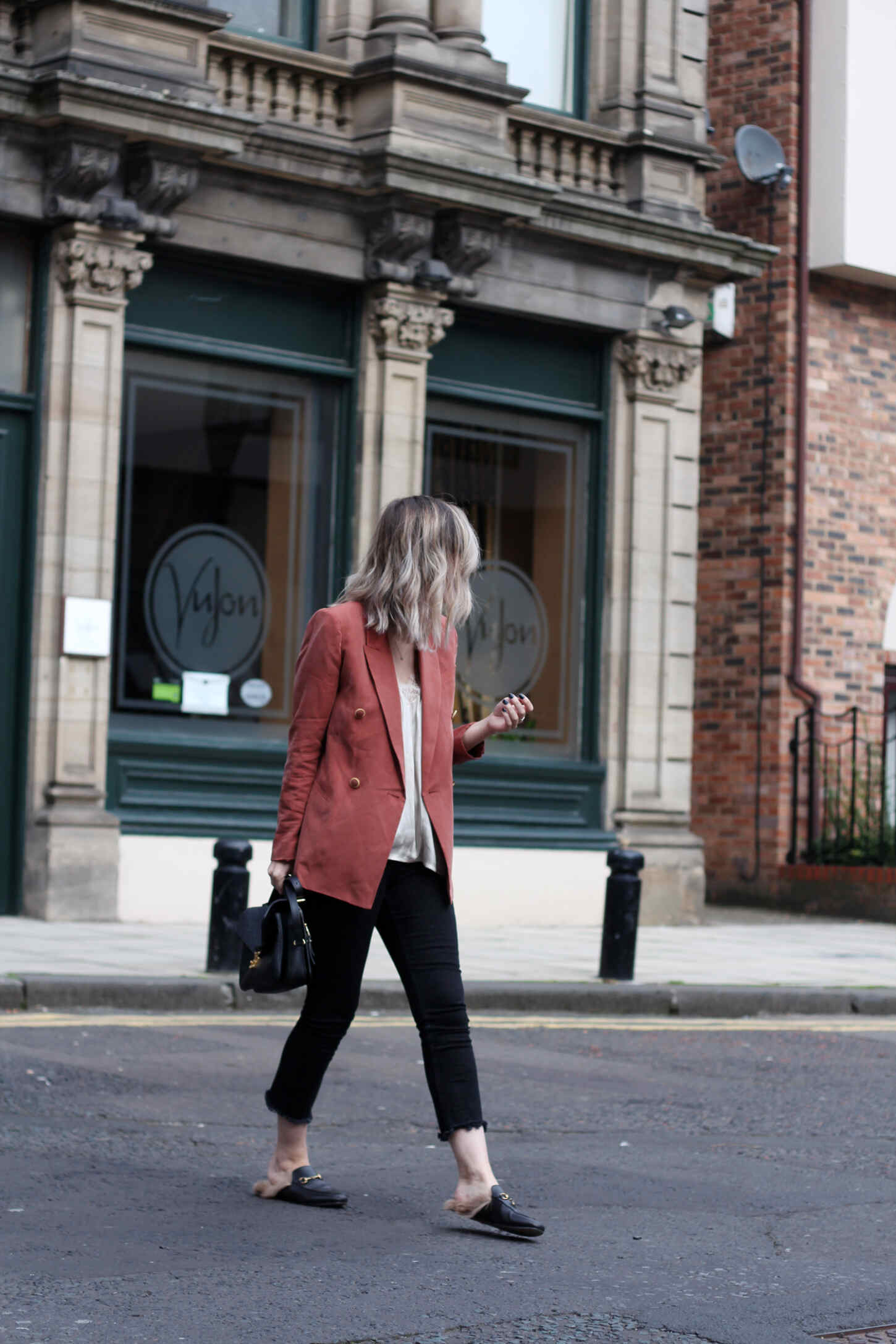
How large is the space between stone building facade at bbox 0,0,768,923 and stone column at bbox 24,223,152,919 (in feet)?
0.07

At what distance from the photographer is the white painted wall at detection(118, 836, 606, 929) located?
1356 centimetres

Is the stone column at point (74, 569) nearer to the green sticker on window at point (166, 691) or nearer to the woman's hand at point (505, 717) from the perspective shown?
the green sticker on window at point (166, 691)

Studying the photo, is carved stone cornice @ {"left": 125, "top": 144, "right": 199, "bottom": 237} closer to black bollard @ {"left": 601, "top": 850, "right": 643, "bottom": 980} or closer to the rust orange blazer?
black bollard @ {"left": 601, "top": 850, "right": 643, "bottom": 980}

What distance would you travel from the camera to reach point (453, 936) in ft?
18.0

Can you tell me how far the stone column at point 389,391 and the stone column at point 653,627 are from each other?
2.09 metres

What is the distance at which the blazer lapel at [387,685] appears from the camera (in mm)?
5414

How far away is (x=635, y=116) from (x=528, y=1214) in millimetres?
12269

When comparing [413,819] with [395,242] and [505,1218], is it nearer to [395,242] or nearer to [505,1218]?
[505,1218]

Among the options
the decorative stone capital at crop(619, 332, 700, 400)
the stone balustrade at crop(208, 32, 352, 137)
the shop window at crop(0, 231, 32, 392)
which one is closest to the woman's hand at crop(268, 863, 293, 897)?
the shop window at crop(0, 231, 32, 392)

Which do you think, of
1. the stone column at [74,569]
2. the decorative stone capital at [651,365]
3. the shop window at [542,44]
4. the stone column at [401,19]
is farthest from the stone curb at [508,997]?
the shop window at [542,44]

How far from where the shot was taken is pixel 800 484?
18344 mm

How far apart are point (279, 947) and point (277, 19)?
36.0ft

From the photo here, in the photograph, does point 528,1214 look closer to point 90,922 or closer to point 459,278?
point 90,922

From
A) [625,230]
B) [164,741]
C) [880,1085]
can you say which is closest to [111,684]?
[164,741]
